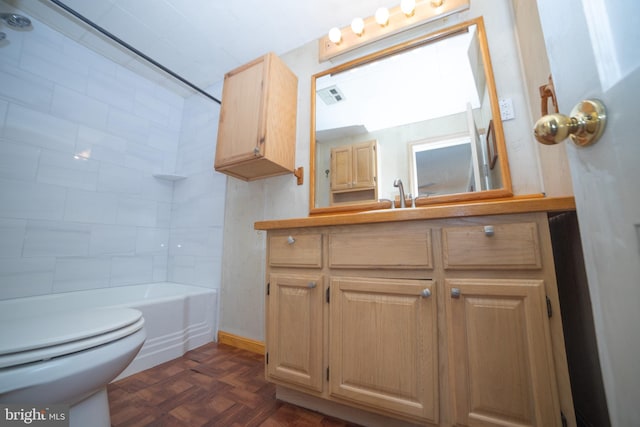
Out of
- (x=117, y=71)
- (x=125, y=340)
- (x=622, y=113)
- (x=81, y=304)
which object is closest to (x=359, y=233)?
(x=622, y=113)

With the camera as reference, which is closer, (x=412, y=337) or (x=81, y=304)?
(x=412, y=337)

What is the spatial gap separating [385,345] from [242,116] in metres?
1.48

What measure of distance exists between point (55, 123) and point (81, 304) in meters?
1.25

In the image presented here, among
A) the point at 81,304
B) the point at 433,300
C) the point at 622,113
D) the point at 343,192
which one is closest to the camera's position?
the point at 622,113

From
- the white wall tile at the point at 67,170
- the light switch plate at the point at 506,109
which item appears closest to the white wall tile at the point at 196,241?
the white wall tile at the point at 67,170

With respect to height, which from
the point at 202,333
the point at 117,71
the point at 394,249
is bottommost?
the point at 202,333

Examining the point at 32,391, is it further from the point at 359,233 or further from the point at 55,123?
the point at 55,123

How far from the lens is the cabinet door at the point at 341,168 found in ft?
4.75


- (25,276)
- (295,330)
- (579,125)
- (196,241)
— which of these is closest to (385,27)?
(579,125)

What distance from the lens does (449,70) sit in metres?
1.28

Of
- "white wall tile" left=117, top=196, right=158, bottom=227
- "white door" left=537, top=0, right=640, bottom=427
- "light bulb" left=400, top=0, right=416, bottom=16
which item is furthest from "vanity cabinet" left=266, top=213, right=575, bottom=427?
"white wall tile" left=117, top=196, right=158, bottom=227

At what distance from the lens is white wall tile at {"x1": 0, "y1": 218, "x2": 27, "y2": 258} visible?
145cm

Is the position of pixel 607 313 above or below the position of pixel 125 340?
above

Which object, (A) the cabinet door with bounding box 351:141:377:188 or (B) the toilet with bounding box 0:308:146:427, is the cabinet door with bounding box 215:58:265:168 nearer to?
(A) the cabinet door with bounding box 351:141:377:188
